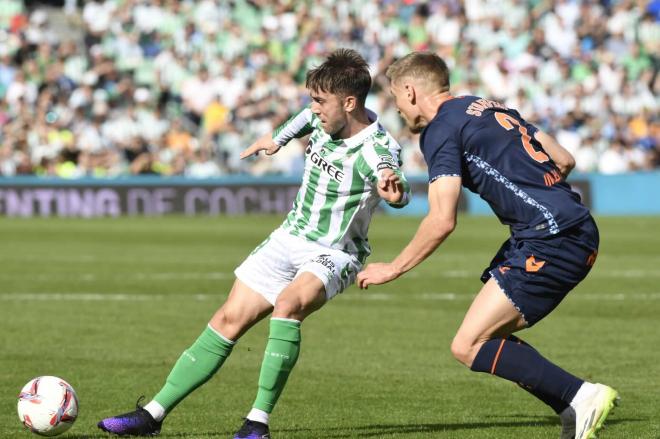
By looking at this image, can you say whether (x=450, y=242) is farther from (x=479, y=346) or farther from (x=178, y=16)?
(x=479, y=346)

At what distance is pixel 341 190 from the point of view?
7.50m

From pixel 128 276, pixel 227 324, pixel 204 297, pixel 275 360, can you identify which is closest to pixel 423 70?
pixel 275 360

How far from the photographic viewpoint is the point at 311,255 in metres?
7.48

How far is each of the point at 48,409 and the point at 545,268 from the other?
289 centimetres

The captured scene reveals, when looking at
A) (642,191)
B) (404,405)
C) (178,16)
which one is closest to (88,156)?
(178,16)

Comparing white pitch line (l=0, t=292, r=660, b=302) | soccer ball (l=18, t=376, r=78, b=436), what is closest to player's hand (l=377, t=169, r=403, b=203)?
soccer ball (l=18, t=376, r=78, b=436)

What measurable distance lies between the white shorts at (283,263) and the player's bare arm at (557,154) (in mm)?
1356

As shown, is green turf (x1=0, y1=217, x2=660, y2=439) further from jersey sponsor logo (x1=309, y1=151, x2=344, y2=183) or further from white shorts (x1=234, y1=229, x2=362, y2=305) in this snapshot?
jersey sponsor logo (x1=309, y1=151, x2=344, y2=183)

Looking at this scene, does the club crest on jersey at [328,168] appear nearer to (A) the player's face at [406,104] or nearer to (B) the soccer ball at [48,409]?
(A) the player's face at [406,104]

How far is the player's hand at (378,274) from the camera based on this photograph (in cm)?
636

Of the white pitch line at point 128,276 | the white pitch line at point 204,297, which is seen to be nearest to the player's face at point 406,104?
the white pitch line at point 204,297

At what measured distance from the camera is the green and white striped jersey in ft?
24.4

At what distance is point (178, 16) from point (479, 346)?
28.0m

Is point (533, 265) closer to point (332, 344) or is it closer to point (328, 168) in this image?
point (328, 168)
